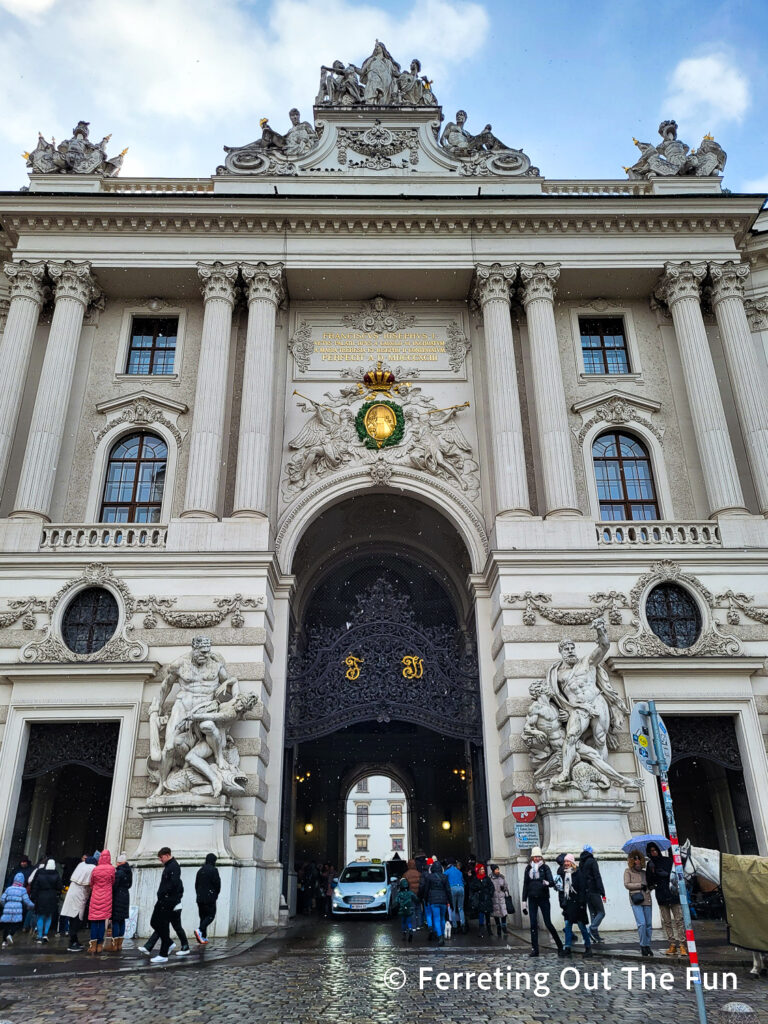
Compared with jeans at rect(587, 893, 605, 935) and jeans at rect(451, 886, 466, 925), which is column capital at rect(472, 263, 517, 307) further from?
jeans at rect(587, 893, 605, 935)

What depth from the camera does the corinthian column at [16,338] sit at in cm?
2203

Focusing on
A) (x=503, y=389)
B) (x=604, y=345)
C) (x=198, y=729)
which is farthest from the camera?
(x=604, y=345)

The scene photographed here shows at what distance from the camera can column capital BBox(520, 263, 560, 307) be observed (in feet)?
79.9

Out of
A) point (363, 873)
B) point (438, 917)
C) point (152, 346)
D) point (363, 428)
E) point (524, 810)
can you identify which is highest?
point (152, 346)

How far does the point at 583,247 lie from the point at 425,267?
192 inches

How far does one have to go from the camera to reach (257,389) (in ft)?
74.8

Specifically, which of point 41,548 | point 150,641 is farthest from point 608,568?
point 41,548

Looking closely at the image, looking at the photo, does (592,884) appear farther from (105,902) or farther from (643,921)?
(105,902)

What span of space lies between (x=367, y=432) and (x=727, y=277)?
11806mm

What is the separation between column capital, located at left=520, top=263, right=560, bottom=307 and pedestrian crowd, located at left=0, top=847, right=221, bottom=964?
17.8m

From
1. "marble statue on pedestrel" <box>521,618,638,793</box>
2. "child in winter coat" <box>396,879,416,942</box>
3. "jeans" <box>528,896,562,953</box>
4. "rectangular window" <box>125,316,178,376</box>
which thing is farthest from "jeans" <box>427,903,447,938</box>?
"rectangular window" <box>125,316,178,376</box>

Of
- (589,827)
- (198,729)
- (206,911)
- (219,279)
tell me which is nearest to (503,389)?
(219,279)

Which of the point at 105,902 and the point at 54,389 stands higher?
the point at 54,389

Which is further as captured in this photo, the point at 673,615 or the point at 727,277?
the point at 727,277
